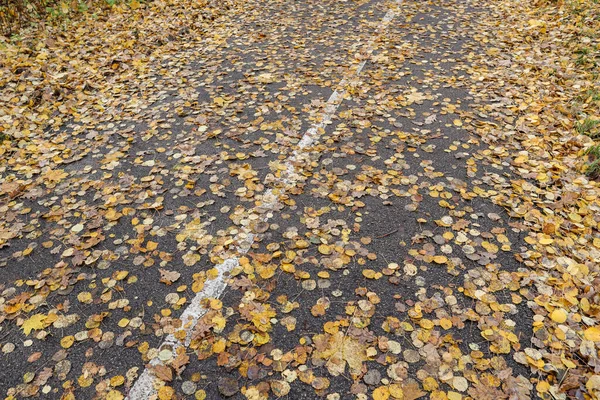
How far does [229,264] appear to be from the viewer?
338 centimetres

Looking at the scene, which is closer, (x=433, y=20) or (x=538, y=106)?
(x=538, y=106)

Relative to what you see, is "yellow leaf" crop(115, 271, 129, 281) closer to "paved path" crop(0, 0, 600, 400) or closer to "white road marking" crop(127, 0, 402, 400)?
"paved path" crop(0, 0, 600, 400)

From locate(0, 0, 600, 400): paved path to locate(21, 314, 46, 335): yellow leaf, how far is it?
0.02 m

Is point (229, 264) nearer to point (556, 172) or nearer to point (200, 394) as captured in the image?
point (200, 394)

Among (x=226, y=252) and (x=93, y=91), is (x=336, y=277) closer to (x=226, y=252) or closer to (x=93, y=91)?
(x=226, y=252)

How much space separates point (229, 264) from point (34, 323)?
1.59 m

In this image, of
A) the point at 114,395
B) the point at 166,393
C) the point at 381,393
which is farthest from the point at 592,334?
the point at 114,395

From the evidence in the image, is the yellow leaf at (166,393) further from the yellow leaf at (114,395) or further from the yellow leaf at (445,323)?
the yellow leaf at (445,323)

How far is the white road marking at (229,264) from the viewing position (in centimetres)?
262

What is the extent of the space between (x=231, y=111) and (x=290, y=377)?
397 centimetres

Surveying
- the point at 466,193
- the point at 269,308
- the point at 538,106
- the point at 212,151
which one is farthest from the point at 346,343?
the point at 538,106

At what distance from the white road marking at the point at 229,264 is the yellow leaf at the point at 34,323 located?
1049 millimetres

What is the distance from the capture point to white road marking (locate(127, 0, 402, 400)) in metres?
2.62

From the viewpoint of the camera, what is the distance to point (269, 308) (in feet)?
9.96
